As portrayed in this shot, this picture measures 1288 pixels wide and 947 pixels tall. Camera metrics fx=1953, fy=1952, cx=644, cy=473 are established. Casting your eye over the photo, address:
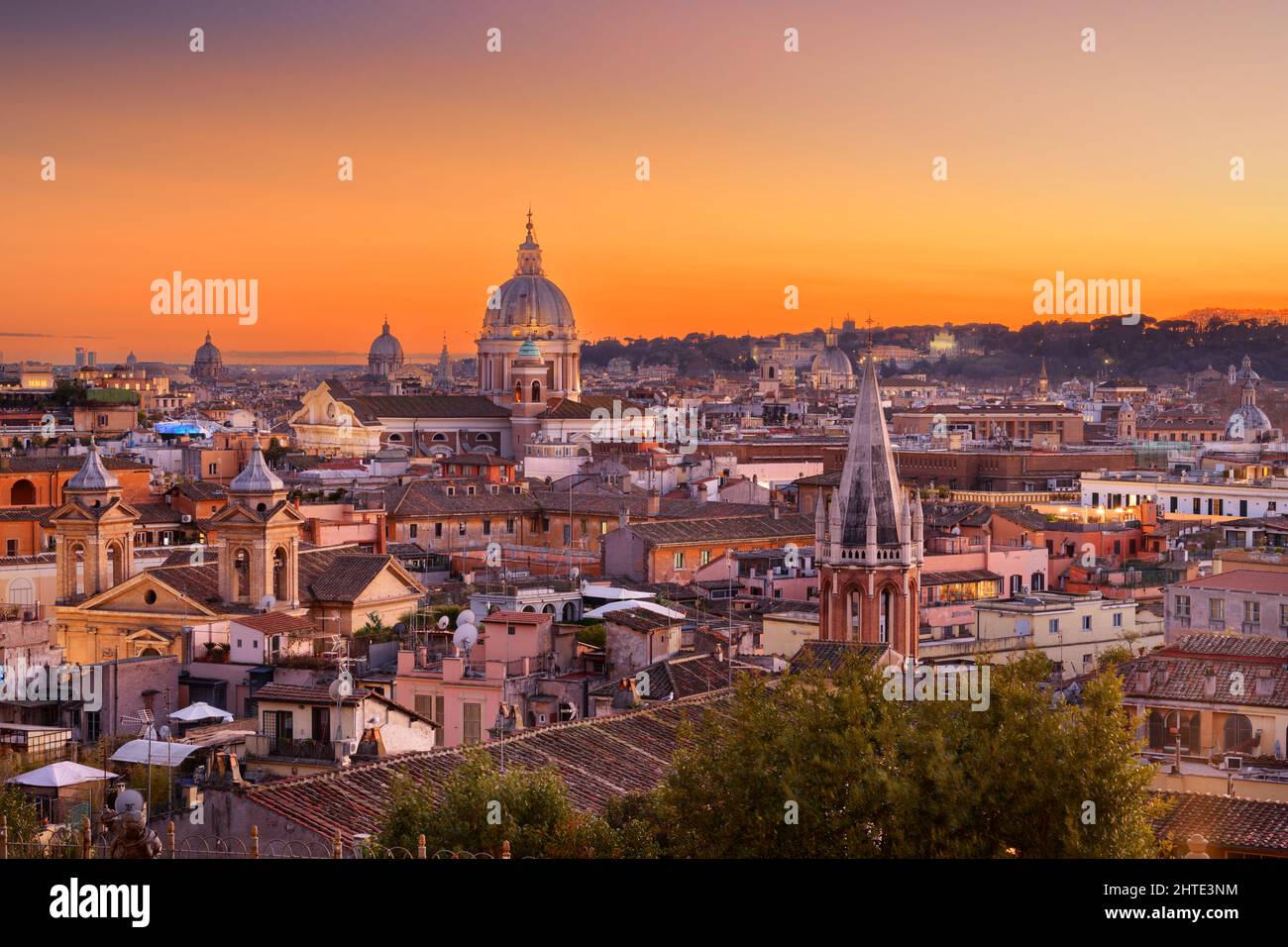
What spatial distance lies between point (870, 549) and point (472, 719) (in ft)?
16.1

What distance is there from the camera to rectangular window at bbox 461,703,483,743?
43.8 ft

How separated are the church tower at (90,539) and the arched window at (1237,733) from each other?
1032 cm

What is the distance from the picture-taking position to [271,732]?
12.3 metres

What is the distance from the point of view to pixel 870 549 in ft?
56.0

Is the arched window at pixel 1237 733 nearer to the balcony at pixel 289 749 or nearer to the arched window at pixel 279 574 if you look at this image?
the balcony at pixel 289 749

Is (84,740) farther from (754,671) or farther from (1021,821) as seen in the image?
(1021,821)

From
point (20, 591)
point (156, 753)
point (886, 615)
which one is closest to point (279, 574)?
point (20, 591)

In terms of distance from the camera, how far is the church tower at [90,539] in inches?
701

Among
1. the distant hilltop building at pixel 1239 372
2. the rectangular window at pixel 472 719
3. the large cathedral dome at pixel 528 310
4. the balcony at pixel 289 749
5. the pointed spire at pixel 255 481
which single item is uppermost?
the large cathedral dome at pixel 528 310

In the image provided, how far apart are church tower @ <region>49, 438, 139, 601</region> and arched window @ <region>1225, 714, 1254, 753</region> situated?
33.8 feet

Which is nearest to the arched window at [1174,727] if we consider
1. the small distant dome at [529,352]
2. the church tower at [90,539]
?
the church tower at [90,539]

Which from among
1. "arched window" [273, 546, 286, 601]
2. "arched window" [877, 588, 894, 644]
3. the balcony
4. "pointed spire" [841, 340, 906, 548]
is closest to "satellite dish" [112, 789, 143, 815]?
the balcony

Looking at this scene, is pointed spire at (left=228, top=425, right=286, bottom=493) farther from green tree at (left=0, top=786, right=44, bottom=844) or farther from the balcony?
green tree at (left=0, top=786, right=44, bottom=844)

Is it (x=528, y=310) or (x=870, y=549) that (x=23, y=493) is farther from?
(x=528, y=310)
